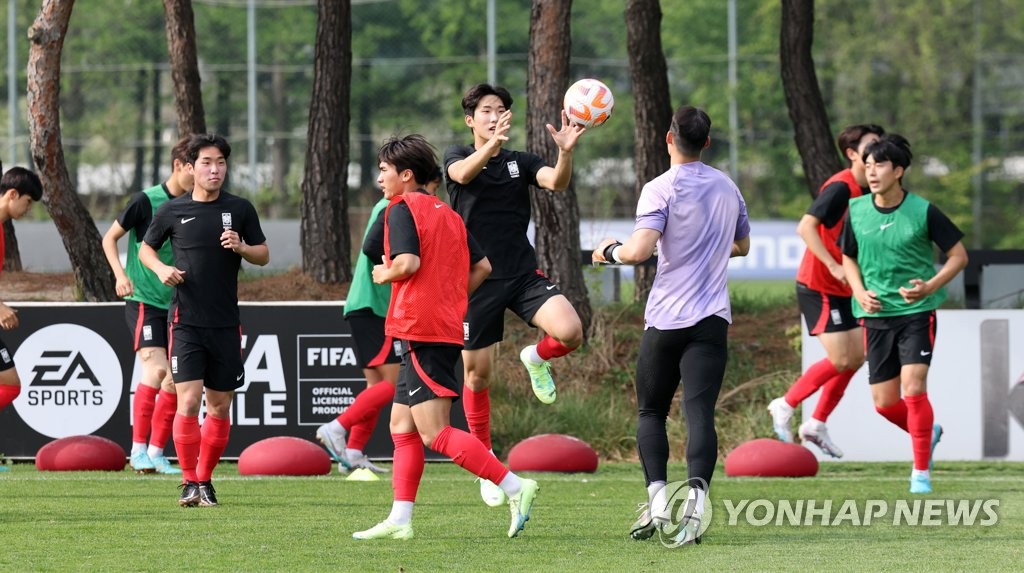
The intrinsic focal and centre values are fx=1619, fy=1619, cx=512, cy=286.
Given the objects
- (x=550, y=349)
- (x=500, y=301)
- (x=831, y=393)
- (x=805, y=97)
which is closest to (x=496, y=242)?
(x=500, y=301)

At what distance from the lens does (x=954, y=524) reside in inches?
343

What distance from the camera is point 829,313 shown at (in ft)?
39.0

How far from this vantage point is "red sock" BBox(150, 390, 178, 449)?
452 inches

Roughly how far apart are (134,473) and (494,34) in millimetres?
21967

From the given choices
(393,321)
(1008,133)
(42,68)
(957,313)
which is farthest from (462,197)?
(1008,133)

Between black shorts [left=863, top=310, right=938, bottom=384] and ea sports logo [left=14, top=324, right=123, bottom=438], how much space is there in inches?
236

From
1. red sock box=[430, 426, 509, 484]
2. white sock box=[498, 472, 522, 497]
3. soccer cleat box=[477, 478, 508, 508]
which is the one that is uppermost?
red sock box=[430, 426, 509, 484]

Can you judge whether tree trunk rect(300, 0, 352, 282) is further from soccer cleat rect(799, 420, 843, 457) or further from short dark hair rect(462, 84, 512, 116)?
short dark hair rect(462, 84, 512, 116)

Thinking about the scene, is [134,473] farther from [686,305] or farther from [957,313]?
[957,313]

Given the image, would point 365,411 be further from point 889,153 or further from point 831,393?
point 889,153

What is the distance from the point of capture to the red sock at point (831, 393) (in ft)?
39.2

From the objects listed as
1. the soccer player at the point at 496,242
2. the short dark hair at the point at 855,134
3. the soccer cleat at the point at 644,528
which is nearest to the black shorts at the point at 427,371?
the soccer cleat at the point at 644,528

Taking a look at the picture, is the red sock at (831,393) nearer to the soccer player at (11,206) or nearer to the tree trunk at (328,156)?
the soccer player at (11,206)

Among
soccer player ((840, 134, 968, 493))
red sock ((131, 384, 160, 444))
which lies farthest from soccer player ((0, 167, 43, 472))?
soccer player ((840, 134, 968, 493))
